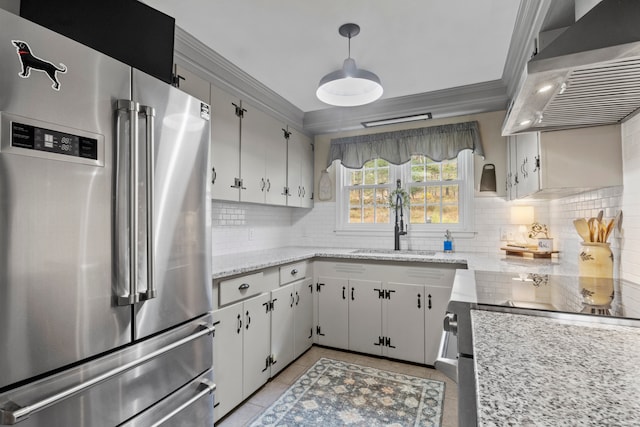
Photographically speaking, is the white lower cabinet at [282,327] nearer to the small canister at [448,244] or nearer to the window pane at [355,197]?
the window pane at [355,197]

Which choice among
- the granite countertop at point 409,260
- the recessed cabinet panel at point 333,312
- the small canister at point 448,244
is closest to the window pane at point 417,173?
the small canister at point 448,244

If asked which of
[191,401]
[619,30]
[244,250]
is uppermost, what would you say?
[619,30]

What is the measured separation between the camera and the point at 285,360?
8.80ft

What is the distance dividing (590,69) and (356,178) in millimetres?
2893

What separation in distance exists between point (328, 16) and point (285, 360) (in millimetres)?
2531

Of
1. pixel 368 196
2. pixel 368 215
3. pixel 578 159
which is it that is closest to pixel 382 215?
pixel 368 215

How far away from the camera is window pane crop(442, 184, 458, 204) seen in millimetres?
3424

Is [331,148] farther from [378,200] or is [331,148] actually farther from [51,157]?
[51,157]

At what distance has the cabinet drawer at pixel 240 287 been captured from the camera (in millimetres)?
1996

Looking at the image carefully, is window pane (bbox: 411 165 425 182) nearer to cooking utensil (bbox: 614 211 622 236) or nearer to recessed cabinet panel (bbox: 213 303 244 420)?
cooking utensil (bbox: 614 211 622 236)

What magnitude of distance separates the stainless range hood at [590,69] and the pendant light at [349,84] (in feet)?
3.10

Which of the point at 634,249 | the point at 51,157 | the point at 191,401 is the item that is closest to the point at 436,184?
the point at 634,249

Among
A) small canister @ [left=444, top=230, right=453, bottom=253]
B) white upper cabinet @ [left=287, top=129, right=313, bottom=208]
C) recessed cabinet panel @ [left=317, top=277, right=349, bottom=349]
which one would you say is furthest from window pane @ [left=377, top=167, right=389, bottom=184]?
recessed cabinet panel @ [left=317, top=277, right=349, bottom=349]

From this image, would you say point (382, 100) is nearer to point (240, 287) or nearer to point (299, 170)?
point (299, 170)
